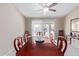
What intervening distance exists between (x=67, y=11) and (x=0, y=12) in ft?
6.56

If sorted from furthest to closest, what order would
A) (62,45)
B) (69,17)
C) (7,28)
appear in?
(69,17) < (7,28) < (62,45)

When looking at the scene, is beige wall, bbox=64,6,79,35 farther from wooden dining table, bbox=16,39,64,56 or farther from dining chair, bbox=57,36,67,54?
wooden dining table, bbox=16,39,64,56

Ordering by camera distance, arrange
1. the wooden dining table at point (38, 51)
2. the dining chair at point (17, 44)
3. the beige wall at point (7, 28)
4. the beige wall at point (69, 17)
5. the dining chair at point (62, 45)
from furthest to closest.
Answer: the beige wall at point (69, 17)
the beige wall at point (7, 28)
the dining chair at point (17, 44)
the dining chair at point (62, 45)
the wooden dining table at point (38, 51)

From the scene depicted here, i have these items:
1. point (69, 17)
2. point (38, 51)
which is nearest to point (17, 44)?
point (38, 51)

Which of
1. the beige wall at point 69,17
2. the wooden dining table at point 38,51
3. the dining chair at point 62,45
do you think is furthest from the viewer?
the beige wall at point 69,17

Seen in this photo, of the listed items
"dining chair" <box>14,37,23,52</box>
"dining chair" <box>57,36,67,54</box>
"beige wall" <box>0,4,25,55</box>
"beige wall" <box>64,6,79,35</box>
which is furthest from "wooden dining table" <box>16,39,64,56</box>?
"beige wall" <box>64,6,79,35</box>

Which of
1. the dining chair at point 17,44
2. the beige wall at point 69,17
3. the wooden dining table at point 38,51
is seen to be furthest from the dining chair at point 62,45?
the beige wall at point 69,17

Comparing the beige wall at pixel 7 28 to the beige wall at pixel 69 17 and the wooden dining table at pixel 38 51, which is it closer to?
the wooden dining table at pixel 38 51

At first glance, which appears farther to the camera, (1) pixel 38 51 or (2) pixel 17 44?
(2) pixel 17 44

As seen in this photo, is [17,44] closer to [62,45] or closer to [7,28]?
[7,28]

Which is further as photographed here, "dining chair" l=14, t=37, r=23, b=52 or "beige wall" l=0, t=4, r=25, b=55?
"beige wall" l=0, t=4, r=25, b=55

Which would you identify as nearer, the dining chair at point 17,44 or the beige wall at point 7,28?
the dining chair at point 17,44

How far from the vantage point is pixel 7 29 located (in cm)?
265

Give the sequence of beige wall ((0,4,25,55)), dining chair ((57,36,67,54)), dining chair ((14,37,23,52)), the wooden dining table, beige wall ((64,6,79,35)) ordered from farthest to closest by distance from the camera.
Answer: beige wall ((64,6,79,35))
beige wall ((0,4,25,55))
dining chair ((14,37,23,52))
dining chair ((57,36,67,54))
the wooden dining table
